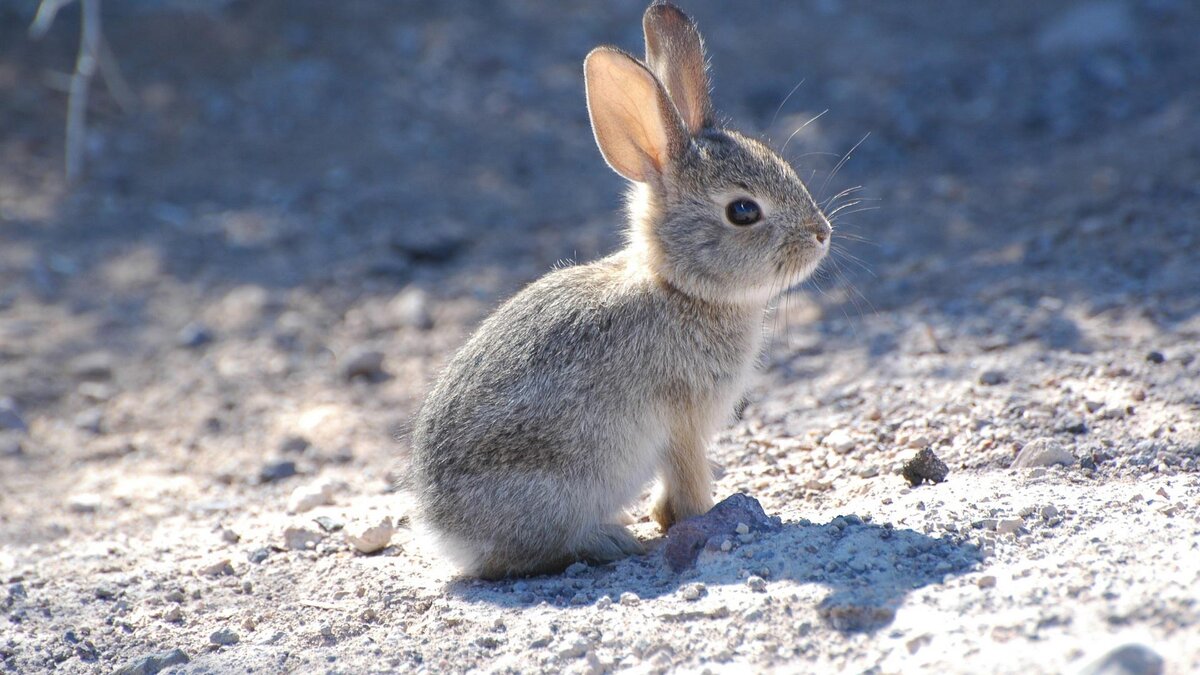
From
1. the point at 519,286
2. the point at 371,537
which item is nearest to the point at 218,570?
the point at 371,537

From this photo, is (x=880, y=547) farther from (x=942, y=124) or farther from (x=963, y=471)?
(x=942, y=124)

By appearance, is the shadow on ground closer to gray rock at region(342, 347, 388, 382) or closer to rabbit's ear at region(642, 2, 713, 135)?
rabbit's ear at region(642, 2, 713, 135)

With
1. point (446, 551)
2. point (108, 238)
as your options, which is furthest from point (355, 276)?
point (446, 551)

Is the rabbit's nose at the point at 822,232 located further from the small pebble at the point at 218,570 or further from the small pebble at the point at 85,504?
the small pebble at the point at 85,504

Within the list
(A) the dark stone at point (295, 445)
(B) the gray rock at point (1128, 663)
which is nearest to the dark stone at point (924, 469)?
(B) the gray rock at point (1128, 663)

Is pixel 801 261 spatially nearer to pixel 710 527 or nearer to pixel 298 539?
pixel 710 527

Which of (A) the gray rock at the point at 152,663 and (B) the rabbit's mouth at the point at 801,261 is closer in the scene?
(A) the gray rock at the point at 152,663
